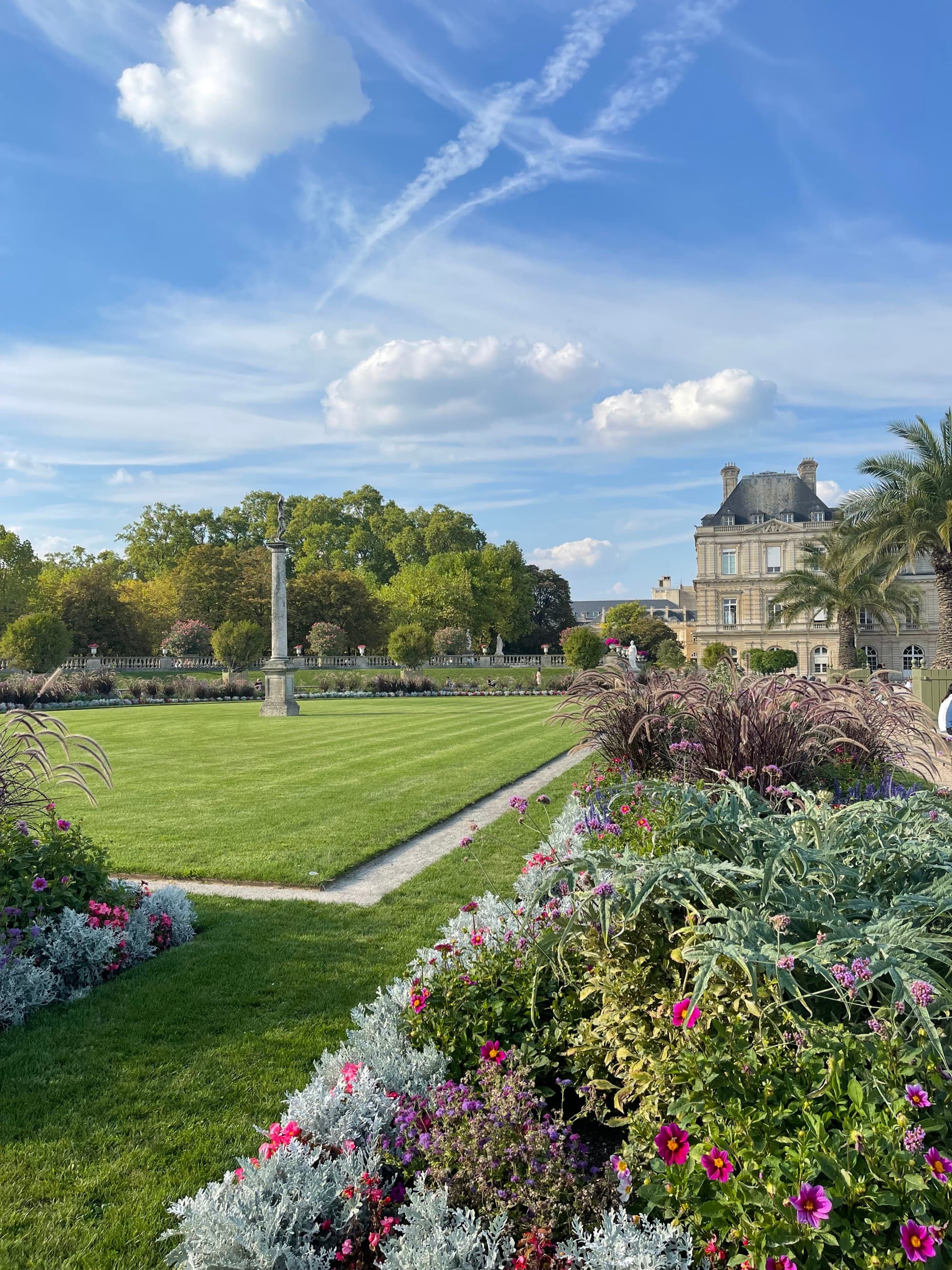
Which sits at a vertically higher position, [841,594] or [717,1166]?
[841,594]

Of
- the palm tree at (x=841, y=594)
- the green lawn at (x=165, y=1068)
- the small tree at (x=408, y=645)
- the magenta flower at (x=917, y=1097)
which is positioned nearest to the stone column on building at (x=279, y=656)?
the small tree at (x=408, y=645)

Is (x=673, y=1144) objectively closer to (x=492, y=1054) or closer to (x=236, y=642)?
(x=492, y=1054)

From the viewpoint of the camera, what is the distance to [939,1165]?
1891 mm

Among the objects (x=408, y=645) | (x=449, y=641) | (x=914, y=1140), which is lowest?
(x=914, y=1140)

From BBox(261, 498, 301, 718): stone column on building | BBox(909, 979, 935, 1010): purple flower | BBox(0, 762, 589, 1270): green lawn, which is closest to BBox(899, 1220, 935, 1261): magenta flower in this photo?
BBox(909, 979, 935, 1010): purple flower

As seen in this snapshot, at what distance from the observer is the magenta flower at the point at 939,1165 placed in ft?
6.10

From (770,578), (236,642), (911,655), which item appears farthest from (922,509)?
(911,655)

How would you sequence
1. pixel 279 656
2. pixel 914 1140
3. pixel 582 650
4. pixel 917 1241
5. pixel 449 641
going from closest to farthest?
pixel 917 1241 < pixel 914 1140 < pixel 279 656 < pixel 582 650 < pixel 449 641

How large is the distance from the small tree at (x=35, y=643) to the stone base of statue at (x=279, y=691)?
13.4 metres

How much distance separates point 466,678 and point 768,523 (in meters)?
26.4

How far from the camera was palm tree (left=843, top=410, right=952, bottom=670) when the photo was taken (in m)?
20.6

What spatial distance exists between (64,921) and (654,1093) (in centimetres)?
351

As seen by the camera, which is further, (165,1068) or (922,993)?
(165,1068)

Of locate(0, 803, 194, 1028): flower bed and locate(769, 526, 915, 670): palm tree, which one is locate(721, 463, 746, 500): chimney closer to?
locate(769, 526, 915, 670): palm tree
